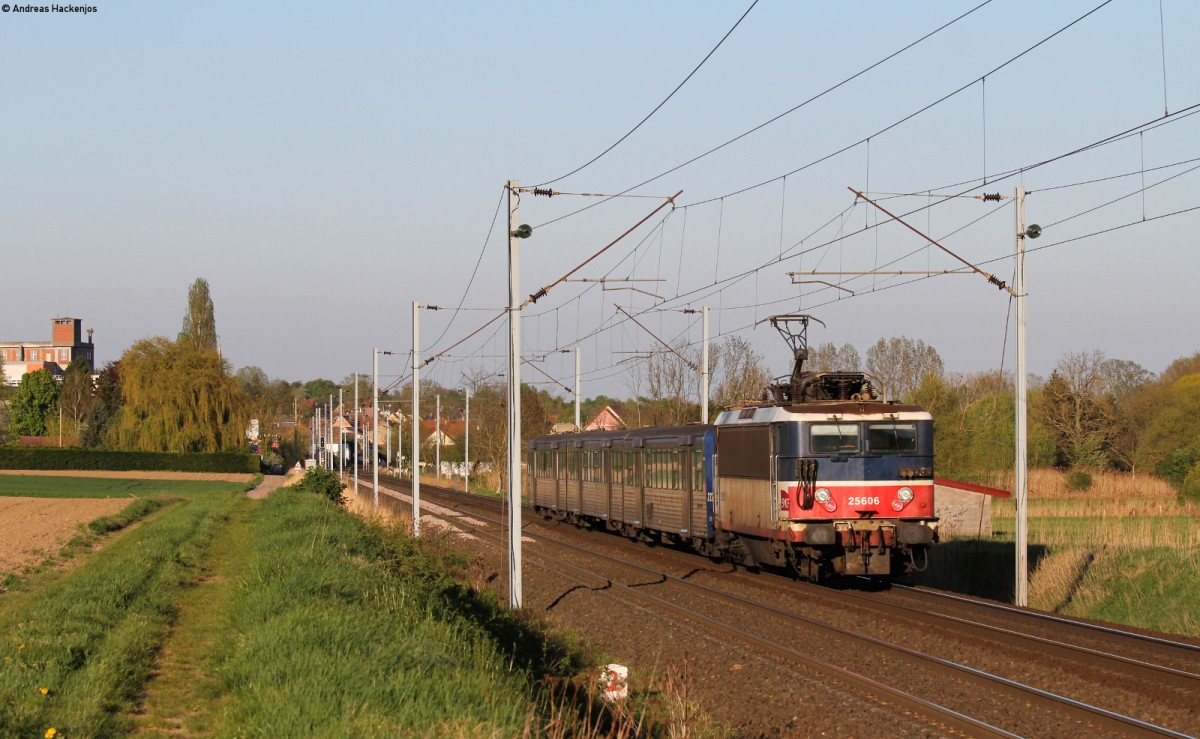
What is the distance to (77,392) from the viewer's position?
129000mm

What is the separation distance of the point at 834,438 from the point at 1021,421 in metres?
3.09

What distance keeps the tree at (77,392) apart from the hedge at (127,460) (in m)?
41.0

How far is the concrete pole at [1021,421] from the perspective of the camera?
760 inches

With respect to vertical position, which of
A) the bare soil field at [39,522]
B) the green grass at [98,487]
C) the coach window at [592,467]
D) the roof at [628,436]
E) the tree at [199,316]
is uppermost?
the tree at [199,316]

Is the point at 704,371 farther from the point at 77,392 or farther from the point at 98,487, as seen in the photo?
the point at 77,392

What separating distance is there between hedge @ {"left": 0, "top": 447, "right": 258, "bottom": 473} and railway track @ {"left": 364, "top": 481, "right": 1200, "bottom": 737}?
7014cm

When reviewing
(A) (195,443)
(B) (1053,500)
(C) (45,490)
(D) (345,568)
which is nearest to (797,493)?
(D) (345,568)

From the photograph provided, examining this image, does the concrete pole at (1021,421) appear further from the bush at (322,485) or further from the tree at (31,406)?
the tree at (31,406)

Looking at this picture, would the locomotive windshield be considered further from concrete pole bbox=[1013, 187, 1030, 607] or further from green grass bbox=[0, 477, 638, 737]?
green grass bbox=[0, 477, 638, 737]

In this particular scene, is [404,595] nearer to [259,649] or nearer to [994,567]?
[259,649]

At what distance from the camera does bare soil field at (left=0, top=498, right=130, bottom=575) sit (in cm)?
3055

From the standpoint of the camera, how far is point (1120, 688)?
11.3m


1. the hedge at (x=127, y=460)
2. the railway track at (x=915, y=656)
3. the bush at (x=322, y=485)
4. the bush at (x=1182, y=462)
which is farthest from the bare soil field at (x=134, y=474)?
the railway track at (x=915, y=656)

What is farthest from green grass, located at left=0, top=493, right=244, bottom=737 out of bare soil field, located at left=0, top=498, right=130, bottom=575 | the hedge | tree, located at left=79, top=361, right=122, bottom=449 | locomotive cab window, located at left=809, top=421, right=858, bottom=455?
tree, located at left=79, top=361, right=122, bottom=449
